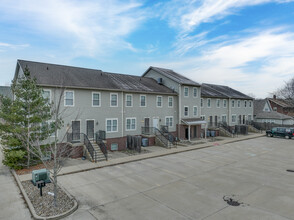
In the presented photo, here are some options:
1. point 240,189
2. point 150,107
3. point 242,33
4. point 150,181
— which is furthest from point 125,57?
point 240,189

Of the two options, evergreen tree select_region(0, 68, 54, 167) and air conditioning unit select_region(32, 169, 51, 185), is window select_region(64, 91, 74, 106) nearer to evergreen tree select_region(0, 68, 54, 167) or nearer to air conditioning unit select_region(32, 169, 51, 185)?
evergreen tree select_region(0, 68, 54, 167)

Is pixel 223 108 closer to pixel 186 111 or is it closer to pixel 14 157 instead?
pixel 186 111

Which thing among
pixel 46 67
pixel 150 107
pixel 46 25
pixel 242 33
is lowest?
pixel 150 107

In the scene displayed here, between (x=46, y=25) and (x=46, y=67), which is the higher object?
(x=46, y=25)

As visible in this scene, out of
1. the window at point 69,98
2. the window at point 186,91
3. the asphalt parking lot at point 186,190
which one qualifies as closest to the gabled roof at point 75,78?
the window at point 69,98

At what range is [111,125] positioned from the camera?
18703 millimetres

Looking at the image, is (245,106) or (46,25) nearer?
(46,25)

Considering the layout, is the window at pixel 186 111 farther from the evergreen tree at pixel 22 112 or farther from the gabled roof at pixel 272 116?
the gabled roof at pixel 272 116

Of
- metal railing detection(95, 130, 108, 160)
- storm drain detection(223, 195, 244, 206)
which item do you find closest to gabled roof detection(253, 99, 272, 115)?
metal railing detection(95, 130, 108, 160)

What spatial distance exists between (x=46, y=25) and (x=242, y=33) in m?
19.9

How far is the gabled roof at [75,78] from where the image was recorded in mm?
15984

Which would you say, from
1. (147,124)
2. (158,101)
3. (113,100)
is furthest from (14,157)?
(158,101)

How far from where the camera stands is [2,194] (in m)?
8.89

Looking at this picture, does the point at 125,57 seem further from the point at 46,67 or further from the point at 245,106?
the point at 245,106
